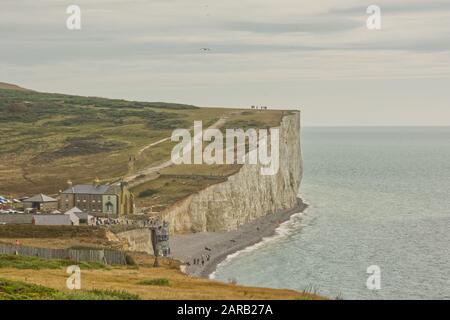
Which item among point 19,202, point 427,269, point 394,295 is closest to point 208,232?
point 19,202

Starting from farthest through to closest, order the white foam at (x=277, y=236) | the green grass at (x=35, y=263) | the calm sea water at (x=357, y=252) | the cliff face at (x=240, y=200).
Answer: the cliff face at (x=240, y=200) < the white foam at (x=277, y=236) < the calm sea water at (x=357, y=252) < the green grass at (x=35, y=263)

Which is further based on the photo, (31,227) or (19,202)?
(19,202)

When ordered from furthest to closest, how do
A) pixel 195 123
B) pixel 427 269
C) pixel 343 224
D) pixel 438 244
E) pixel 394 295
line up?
pixel 195 123
pixel 343 224
pixel 438 244
pixel 427 269
pixel 394 295

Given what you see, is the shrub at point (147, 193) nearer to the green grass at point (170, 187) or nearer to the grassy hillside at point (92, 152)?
the green grass at point (170, 187)

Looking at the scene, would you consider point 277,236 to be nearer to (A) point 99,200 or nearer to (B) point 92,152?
(A) point 99,200

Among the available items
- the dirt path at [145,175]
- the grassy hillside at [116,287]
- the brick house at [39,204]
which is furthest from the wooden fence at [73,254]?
the dirt path at [145,175]

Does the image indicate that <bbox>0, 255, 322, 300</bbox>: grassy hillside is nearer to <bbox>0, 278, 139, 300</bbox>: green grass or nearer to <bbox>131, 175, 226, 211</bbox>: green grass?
<bbox>0, 278, 139, 300</bbox>: green grass

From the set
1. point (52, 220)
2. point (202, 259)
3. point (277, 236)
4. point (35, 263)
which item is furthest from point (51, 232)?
point (277, 236)
